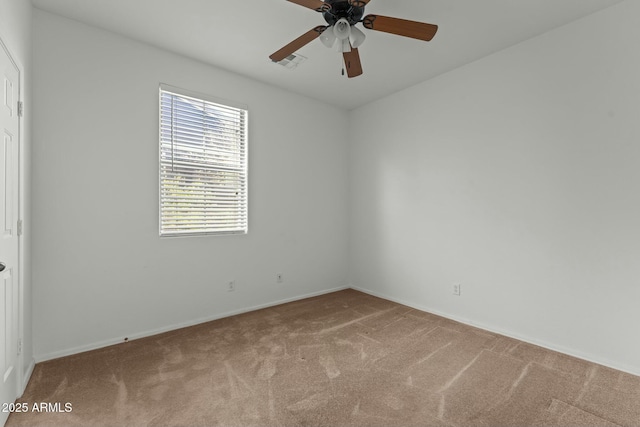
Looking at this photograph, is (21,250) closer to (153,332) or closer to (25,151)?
(25,151)

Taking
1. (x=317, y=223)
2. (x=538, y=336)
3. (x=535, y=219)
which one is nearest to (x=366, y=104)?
(x=317, y=223)

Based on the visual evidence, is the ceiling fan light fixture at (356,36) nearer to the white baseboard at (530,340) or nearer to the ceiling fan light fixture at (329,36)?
the ceiling fan light fixture at (329,36)

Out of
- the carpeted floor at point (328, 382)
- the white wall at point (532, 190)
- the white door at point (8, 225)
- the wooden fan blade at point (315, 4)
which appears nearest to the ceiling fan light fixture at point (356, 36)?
the wooden fan blade at point (315, 4)

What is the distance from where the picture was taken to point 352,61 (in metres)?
2.39

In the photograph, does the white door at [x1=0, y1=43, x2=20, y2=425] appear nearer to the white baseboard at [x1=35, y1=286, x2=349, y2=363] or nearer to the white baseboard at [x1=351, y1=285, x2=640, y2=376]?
the white baseboard at [x1=35, y1=286, x2=349, y2=363]

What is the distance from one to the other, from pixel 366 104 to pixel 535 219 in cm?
270

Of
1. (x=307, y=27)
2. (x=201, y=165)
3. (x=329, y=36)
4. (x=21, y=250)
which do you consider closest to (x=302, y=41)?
(x=329, y=36)

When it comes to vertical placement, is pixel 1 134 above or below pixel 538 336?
above

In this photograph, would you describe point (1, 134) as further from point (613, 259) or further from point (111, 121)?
point (613, 259)

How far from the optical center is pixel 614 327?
2.39 m

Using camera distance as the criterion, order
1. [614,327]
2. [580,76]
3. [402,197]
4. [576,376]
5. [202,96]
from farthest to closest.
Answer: [402,197], [202,96], [580,76], [614,327], [576,376]

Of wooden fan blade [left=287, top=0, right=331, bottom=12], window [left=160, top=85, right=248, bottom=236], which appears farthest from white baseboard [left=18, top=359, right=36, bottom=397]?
wooden fan blade [left=287, top=0, right=331, bottom=12]

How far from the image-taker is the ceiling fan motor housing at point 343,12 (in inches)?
77.4

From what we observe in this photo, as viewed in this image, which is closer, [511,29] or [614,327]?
[614,327]
